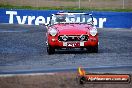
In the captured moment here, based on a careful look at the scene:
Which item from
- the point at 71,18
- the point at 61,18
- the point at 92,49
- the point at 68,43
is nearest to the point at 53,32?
the point at 68,43

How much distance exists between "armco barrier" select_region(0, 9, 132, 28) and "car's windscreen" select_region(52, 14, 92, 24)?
599 inches

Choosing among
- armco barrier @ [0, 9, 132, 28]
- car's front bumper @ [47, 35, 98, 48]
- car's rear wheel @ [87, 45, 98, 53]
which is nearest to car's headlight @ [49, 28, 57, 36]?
car's front bumper @ [47, 35, 98, 48]

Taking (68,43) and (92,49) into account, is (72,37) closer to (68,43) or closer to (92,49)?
(68,43)

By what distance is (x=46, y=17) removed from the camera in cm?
3650

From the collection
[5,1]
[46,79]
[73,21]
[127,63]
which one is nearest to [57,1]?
[5,1]

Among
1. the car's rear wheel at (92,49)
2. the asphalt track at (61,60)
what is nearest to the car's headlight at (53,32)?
the asphalt track at (61,60)

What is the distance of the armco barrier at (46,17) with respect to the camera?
3369 cm

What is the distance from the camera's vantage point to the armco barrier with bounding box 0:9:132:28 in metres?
33.7

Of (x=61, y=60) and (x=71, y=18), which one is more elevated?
(x=71, y=18)

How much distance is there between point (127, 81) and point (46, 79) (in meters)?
1.66

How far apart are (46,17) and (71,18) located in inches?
720

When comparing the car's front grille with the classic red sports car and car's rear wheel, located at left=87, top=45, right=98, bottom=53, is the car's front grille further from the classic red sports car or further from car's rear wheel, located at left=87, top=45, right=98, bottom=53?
car's rear wheel, located at left=87, top=45, right=98, bottom=53

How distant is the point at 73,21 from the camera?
59.3 feet

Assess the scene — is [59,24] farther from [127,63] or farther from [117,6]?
[117,6]
